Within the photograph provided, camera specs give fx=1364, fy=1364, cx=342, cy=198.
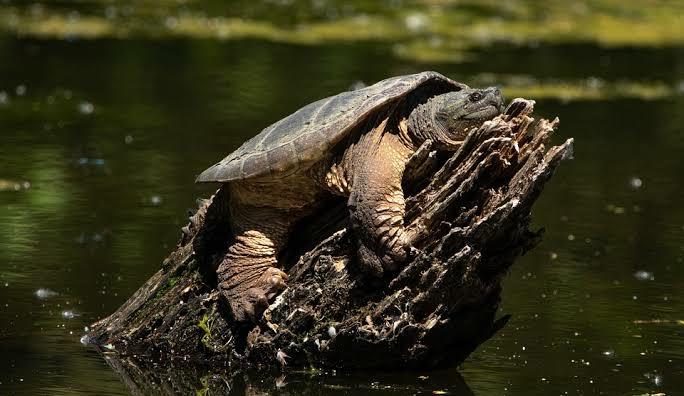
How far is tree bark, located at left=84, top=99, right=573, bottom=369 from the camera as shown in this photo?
6.16m

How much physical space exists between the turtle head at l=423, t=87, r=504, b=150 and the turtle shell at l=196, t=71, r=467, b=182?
0.18 meters

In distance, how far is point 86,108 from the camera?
1426cm

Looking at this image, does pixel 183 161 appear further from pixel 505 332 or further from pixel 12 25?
pixel 12 25

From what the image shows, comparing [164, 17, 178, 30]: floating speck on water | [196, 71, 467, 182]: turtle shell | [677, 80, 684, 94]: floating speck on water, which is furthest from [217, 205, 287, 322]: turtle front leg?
[164, 17, 178, 30]: floating speck on water

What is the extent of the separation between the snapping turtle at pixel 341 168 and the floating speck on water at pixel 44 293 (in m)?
1.70

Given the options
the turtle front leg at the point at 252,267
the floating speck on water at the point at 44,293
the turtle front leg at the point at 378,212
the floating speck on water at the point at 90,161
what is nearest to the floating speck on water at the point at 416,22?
the floating speck on water at the point at 90,161

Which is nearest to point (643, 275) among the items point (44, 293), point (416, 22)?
point (44, 293)

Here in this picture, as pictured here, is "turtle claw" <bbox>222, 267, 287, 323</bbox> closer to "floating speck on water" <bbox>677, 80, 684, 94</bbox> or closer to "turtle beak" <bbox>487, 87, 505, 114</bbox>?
"turtle beak" <bbox>487, 87, 505, 114</bbox>

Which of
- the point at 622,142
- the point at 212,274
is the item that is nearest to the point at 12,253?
the point at 212,274

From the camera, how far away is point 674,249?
979 centimetres

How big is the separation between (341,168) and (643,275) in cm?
338

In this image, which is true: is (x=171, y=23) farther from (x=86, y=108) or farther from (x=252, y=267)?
(x=252, y=267)

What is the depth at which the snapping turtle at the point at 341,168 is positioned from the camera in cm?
620

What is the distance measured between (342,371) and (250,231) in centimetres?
81
